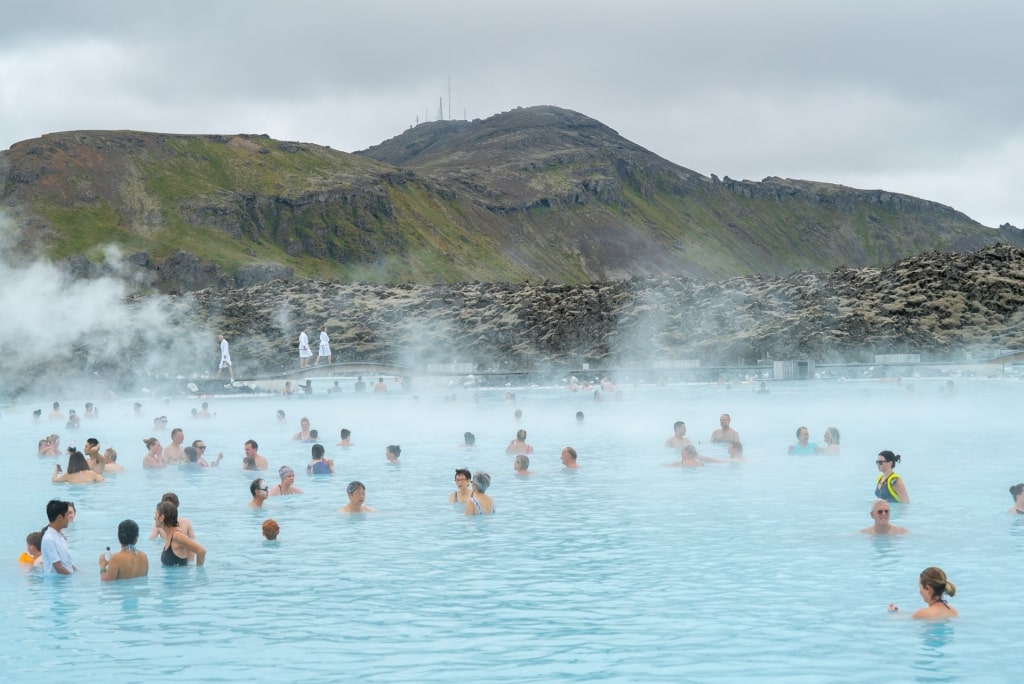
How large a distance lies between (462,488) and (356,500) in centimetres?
163

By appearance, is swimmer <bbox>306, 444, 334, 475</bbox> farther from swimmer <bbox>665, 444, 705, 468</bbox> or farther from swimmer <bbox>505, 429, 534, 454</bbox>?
swimmer <bbox>665, 444, 705, 468</bbox>

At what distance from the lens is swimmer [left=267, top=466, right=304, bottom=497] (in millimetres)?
19109

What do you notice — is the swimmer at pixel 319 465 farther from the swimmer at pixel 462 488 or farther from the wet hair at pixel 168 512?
the wet hair at pixel 168 512

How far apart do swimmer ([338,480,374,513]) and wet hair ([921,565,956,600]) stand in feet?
29.4

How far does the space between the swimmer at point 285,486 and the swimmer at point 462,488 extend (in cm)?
282

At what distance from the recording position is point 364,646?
34.3 ft

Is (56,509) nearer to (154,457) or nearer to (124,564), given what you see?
(124,564)

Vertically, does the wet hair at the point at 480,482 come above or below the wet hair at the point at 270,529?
above

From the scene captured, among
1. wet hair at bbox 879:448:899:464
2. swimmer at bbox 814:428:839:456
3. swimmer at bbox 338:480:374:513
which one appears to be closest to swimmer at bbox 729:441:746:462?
swimmer at bbox 814:428:839:456

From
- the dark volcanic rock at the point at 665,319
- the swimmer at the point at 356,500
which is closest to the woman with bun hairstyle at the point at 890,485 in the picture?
the swimmer at the point at 356,500

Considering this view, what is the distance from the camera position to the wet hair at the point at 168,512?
1330 centimetres

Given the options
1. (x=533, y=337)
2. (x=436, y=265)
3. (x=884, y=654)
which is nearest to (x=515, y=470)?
(x=884, y=654)

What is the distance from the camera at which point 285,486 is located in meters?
19.2

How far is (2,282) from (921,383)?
189 ft
